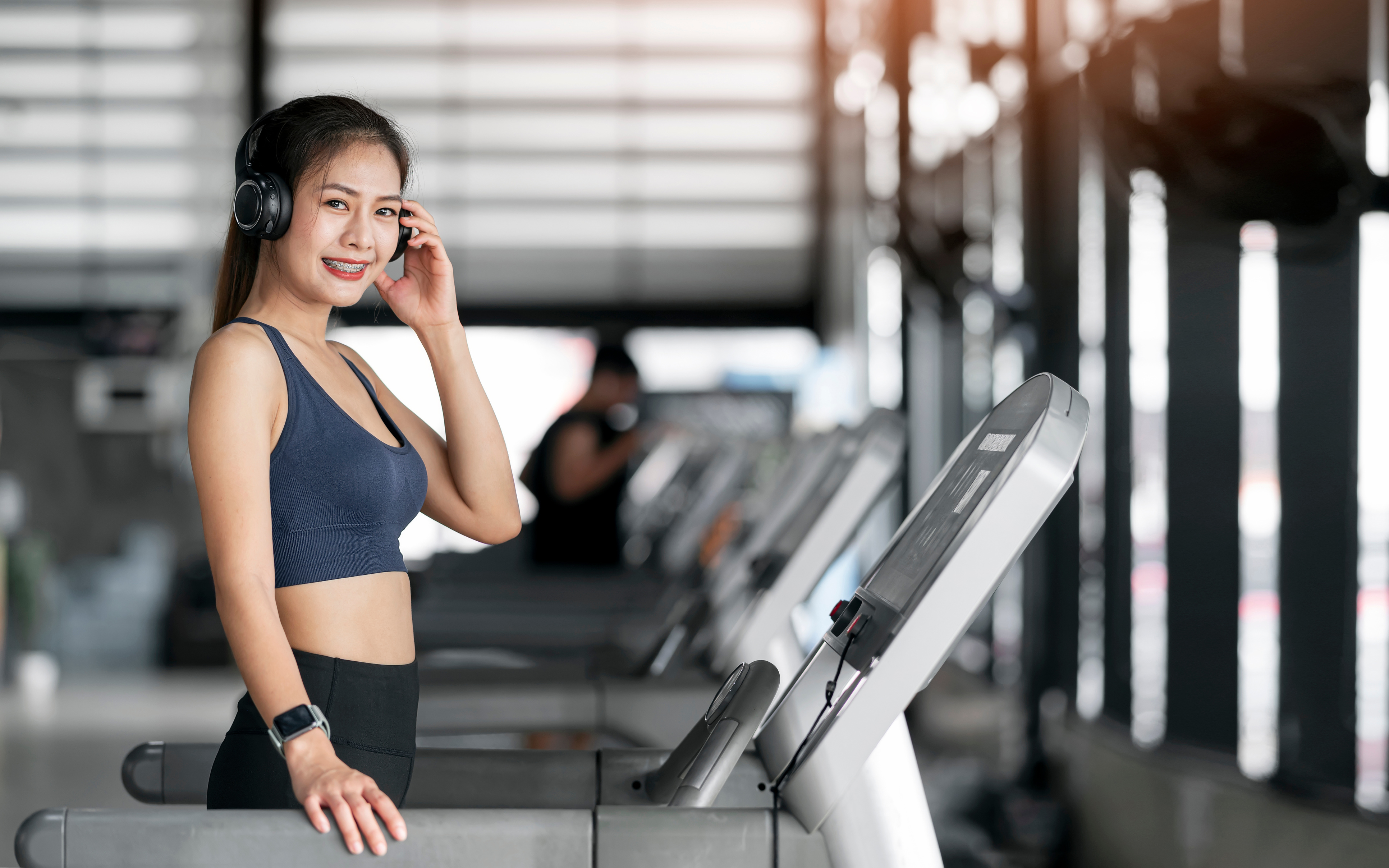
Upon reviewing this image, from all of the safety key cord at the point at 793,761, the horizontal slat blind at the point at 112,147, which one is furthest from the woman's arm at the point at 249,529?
the horizontal slat blind at the point at 112,147

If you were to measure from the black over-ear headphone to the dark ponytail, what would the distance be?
0.04 ft

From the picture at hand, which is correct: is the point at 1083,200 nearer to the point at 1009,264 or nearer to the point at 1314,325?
the point at 1009,264

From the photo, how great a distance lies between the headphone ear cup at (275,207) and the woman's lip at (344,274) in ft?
0.17

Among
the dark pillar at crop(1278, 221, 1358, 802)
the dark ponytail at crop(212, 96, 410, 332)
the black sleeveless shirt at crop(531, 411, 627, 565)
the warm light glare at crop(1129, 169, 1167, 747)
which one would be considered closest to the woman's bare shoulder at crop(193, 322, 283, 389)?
the dark ponytail at crop(212, 96, 410, 332)

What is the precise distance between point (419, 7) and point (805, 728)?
8021 millimetres

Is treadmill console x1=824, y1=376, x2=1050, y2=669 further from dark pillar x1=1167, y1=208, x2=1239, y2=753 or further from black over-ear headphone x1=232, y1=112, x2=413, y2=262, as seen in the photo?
dark pillar x1=1167, y1=208, x2=1239, y2=753

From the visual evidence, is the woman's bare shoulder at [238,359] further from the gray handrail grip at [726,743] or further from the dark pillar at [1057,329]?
the dark pillar at [1057,329]

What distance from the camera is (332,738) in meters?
1.24

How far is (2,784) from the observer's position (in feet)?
14.2

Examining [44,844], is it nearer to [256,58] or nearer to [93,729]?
[93,729]

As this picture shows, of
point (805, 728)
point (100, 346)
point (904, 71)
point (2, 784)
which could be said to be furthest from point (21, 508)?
point (805, 728)

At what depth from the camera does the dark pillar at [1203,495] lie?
3.08 meters

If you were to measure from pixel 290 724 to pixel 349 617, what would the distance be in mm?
141

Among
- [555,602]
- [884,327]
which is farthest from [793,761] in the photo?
[884,327]
